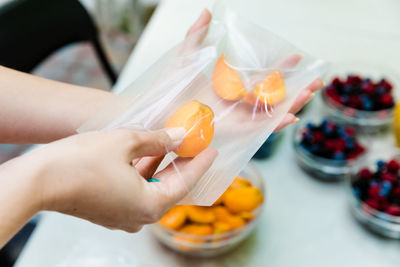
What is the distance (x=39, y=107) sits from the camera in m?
0.61

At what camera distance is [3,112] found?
1.89ft

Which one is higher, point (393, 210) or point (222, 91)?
point (222, 91)

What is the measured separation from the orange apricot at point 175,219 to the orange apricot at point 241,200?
0.09 metres

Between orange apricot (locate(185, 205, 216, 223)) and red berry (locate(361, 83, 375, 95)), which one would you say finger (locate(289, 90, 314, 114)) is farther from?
red berry (locate(361, 83, 375, 95))

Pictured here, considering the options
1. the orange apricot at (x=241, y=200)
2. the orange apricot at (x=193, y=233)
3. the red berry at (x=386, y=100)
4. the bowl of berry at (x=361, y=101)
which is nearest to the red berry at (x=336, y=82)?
the bowl of berry at (x=361, y=101)

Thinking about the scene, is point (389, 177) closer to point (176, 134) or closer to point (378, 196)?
point (378, 196)

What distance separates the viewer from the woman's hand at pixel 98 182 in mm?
393

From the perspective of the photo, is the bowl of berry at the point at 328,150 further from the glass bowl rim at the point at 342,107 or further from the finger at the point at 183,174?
the finger at the point at 183,174

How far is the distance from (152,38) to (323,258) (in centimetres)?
84

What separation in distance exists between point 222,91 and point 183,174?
174mm

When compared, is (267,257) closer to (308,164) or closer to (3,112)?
(308,164)

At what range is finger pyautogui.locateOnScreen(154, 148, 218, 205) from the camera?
1.56 ft

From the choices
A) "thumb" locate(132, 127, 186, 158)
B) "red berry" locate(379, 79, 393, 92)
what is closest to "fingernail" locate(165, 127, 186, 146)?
"thumb" locate(132, 127, 186, 158)

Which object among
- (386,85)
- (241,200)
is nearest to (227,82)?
(241,200)
